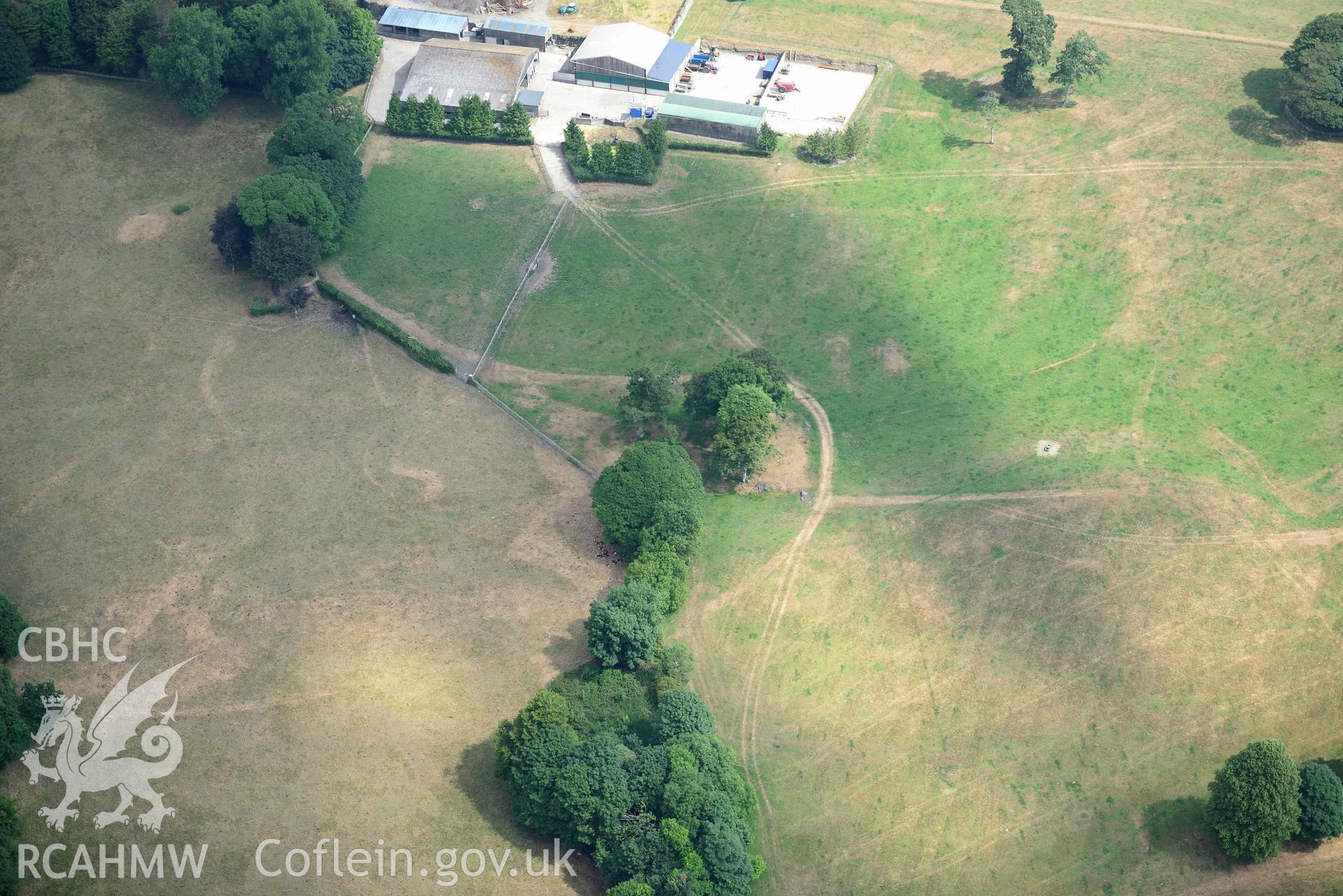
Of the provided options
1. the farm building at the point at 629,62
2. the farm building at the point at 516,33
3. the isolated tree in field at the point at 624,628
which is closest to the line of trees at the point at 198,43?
→ the farm building at the point at 516,33

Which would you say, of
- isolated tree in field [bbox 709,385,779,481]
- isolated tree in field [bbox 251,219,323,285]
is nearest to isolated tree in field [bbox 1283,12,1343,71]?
isolated tree in field [bbox 709,385,779,481]

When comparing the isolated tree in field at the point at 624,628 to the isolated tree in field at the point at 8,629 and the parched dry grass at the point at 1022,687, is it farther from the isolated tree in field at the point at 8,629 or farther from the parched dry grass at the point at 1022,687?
the isolated tree in field at the point at 8,629

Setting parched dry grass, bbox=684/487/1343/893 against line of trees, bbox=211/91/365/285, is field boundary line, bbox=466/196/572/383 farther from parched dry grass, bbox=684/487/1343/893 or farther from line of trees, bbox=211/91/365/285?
parched dry grass, bbox=684/487/1343/893

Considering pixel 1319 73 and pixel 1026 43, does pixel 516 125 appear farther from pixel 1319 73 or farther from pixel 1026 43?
pixel 1319 73

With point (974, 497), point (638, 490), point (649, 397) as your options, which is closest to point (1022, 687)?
point (974, 497)

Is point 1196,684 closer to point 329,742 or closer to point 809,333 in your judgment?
point 809,333

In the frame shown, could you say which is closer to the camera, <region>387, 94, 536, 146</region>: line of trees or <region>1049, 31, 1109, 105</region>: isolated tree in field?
<region>1049, 31, 1109, 105</region>: isolated tree in field
